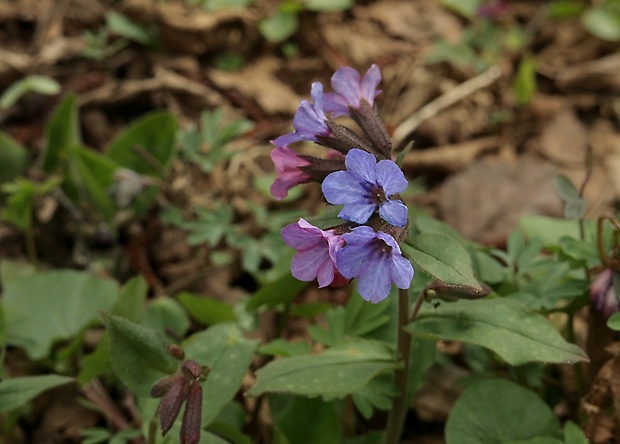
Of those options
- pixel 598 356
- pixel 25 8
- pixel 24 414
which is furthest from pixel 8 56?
pixel 598 356

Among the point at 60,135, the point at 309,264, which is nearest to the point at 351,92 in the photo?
the point at 309,264

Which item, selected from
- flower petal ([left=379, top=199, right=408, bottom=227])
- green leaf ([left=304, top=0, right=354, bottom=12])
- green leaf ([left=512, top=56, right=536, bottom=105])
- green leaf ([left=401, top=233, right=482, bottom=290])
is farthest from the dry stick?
flower petal ([left=379, top=199, right=408, bottom=227])

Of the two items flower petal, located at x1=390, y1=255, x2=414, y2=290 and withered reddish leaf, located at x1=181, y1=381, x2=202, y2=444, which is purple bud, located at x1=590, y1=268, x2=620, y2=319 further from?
withered reddish leaf, located at x1=181, y1=381, x2=202, y2=444

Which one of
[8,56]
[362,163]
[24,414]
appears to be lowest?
[24,414]

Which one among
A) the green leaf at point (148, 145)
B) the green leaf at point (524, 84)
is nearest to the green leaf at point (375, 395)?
the green leaf at point (148, 145)

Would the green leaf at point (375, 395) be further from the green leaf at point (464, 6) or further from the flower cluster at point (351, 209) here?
the green leaf at point (464, 6)

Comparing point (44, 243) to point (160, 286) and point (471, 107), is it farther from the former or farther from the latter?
point (471, 107)
